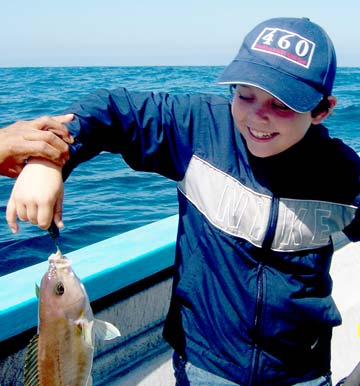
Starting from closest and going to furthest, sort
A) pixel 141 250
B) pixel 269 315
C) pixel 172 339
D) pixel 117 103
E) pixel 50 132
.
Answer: pixel 50 132, pixel 117 103, pixel 269 315, pixel 172 339, pixel 141 250

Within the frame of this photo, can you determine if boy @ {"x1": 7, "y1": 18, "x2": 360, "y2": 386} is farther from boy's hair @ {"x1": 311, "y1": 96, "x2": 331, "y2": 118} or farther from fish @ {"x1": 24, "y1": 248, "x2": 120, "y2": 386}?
fish @ {"x1": 24, "y1": 248, "x2": 120, "y2": 386}

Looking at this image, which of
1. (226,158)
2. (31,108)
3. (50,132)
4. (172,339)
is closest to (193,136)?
(226,158)

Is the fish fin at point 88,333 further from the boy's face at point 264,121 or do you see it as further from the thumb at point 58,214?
the boy's face at point 264,121

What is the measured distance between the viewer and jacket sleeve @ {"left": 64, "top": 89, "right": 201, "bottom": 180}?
70.7 inches

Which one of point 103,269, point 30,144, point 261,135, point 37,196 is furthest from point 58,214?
point 103,269

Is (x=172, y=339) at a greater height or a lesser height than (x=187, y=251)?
lesser

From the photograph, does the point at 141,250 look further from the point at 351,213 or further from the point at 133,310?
the point at 351,213

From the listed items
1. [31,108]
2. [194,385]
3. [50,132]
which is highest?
[50,132]

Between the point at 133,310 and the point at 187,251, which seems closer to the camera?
the point at 187,251

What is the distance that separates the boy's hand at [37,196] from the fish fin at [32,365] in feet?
1.15

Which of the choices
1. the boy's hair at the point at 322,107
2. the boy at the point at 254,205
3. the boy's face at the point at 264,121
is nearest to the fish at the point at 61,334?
the boy at the point at 254,205

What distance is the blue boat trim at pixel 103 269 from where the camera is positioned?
2.29 metres

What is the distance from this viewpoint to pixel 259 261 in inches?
80.4

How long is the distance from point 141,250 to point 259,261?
2.85ft
